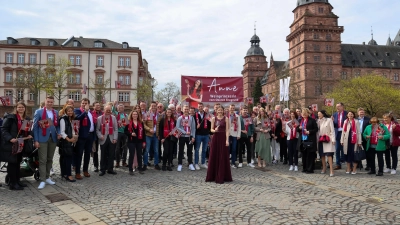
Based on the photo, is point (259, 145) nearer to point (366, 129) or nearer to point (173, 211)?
point (366, 129)

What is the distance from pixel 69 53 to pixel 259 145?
64411mm

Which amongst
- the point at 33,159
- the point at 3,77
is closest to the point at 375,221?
the point at 33,159

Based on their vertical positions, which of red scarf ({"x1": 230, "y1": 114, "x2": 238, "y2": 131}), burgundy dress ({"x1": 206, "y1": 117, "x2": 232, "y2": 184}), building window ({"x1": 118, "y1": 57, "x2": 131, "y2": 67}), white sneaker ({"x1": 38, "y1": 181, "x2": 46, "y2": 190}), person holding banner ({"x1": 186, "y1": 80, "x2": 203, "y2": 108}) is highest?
building window ({"x1": 118, "y1": 57, "x2": 131, "y2": 67})

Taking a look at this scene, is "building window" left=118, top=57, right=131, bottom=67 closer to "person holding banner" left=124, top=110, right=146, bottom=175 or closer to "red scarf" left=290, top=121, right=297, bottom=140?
"person holding banner" left=124, top=110, right=146, bottom=175

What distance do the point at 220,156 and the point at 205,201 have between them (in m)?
2.22

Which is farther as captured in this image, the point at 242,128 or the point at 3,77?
the point at 3,77

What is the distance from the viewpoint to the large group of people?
767cm

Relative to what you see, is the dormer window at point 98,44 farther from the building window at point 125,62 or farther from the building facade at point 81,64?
the building window at point 125,62

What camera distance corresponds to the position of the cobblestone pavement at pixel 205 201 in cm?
528

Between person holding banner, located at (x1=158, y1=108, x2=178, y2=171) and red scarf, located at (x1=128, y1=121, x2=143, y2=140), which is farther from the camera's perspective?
person holding banner, located at (x1=158, y1=108, x2=178, y2=171)

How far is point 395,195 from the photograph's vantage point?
23.3 feet

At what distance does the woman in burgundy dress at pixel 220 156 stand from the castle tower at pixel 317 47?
73.5 metres

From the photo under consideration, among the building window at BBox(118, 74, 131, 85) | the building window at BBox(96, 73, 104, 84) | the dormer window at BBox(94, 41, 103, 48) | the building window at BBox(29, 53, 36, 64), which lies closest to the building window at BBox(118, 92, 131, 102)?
the building window at BBox(118, 74, 131, 85)

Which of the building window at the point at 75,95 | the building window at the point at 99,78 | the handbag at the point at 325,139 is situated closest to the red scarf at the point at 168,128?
the handbag at the point at 325,139
